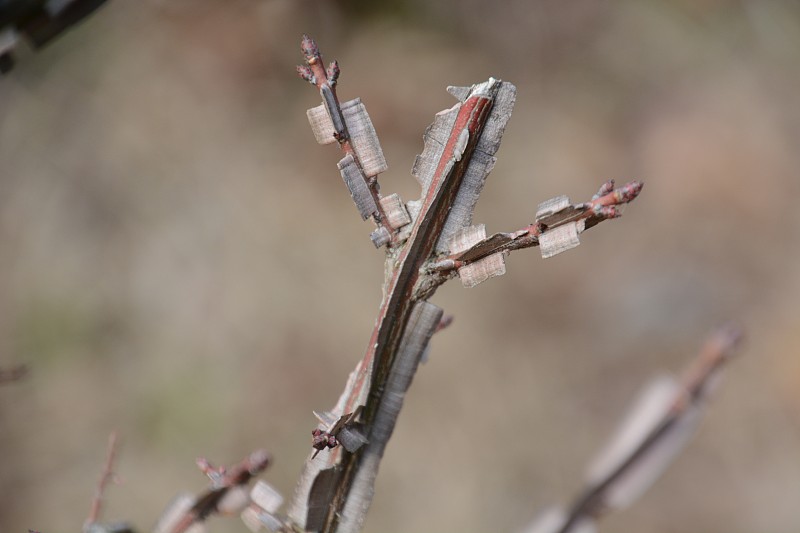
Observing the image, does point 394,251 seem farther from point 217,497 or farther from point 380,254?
point 380,254

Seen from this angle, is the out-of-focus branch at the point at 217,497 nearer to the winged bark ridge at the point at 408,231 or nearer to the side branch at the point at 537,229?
the winged bark ridge at the point at 408,231

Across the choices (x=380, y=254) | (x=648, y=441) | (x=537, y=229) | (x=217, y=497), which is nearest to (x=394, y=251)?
(x=537, y=229)

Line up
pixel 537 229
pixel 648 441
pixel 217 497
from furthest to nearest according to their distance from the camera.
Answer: pixel 648 441, pixel 217 497, pixel 537 229

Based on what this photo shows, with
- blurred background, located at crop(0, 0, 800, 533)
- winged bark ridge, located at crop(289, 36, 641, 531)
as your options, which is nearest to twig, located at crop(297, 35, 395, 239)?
winged bark ridge, located at crop(289, 36, 641, 531)

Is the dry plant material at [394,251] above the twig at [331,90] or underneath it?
underneath

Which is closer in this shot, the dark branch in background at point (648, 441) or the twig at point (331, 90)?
the twig at point (331, 90)

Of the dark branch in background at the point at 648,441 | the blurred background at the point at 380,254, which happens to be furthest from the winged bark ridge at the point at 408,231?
the blurred background at the point at 380,254

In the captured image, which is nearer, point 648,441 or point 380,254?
point 648,441
